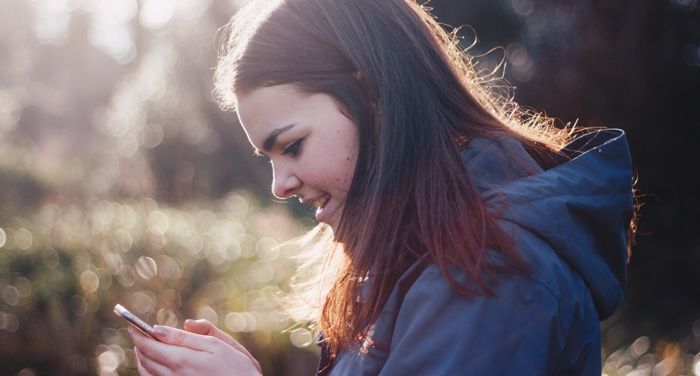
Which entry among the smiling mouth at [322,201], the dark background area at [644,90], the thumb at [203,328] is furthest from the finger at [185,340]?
the dark background area at [644,90]

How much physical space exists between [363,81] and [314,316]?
86cm

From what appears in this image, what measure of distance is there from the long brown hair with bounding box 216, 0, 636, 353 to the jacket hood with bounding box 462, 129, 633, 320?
0.06 m

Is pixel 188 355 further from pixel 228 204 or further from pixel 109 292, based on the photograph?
pixel 228 204

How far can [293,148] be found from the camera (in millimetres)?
1990

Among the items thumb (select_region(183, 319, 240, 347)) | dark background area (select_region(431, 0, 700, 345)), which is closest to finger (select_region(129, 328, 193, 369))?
thumb (select_region(183, 319, 240, 347))

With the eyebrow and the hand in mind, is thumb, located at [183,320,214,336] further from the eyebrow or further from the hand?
the eyebrow

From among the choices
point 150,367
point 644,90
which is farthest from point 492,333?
point 644,90

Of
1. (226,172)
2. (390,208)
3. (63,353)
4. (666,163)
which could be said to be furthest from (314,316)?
(226,172)

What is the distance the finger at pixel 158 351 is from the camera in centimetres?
190

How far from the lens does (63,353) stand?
14.2ft

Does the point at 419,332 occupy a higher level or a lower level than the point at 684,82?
higher

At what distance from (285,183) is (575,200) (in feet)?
2.49

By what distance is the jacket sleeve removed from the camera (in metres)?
1.44

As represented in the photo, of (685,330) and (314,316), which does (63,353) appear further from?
(685,330)
